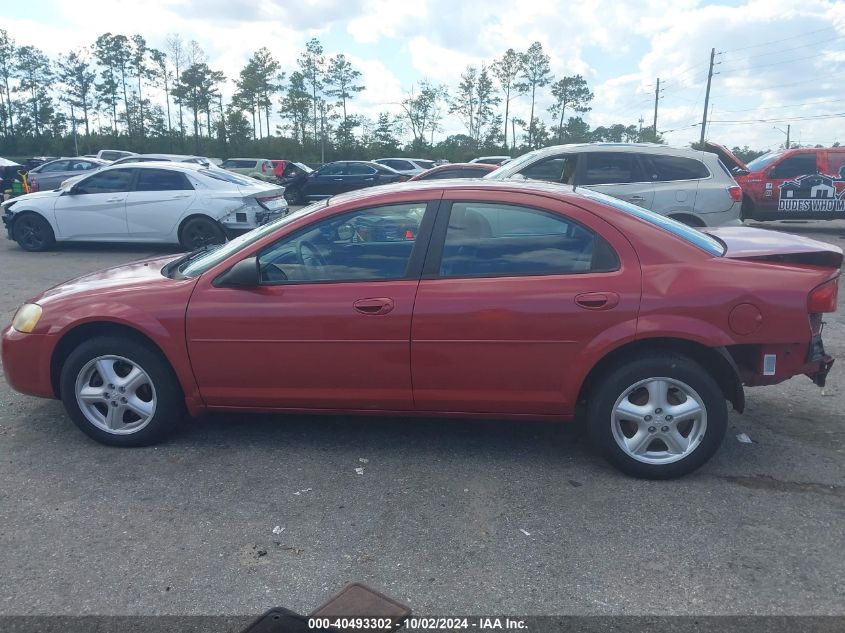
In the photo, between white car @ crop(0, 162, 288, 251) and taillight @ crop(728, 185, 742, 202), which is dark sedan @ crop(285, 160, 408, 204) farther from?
taillight @ crop(728, 185, 742, 202)

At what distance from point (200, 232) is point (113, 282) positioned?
8.02 metres

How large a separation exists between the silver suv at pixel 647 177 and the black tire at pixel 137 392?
661cm

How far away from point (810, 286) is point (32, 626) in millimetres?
3970

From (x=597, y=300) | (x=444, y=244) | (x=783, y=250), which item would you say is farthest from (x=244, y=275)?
(x=783, y=250)

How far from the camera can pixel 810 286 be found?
399 cm

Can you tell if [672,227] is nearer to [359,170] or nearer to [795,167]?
[795,167]

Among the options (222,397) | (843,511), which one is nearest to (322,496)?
(222,397)

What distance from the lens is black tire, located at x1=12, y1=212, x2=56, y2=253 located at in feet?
42.8

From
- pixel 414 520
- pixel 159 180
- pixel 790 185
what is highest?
pixel 790 185

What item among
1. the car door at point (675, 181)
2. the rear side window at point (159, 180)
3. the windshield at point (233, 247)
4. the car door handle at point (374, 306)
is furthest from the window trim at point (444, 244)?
the rear side window at point (159, 180)

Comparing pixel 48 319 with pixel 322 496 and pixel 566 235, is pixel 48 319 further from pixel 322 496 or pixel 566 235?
pixel 566 235

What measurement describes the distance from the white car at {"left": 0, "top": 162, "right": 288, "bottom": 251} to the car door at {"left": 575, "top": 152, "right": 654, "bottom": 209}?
552 centimetres

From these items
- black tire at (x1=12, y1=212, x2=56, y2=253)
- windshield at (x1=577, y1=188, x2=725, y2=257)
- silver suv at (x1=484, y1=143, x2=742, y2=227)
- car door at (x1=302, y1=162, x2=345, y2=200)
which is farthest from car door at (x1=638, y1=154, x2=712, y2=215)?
car door at (x1=302, y1=162, x2=345, y2=200)

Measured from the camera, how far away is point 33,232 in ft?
43.1
